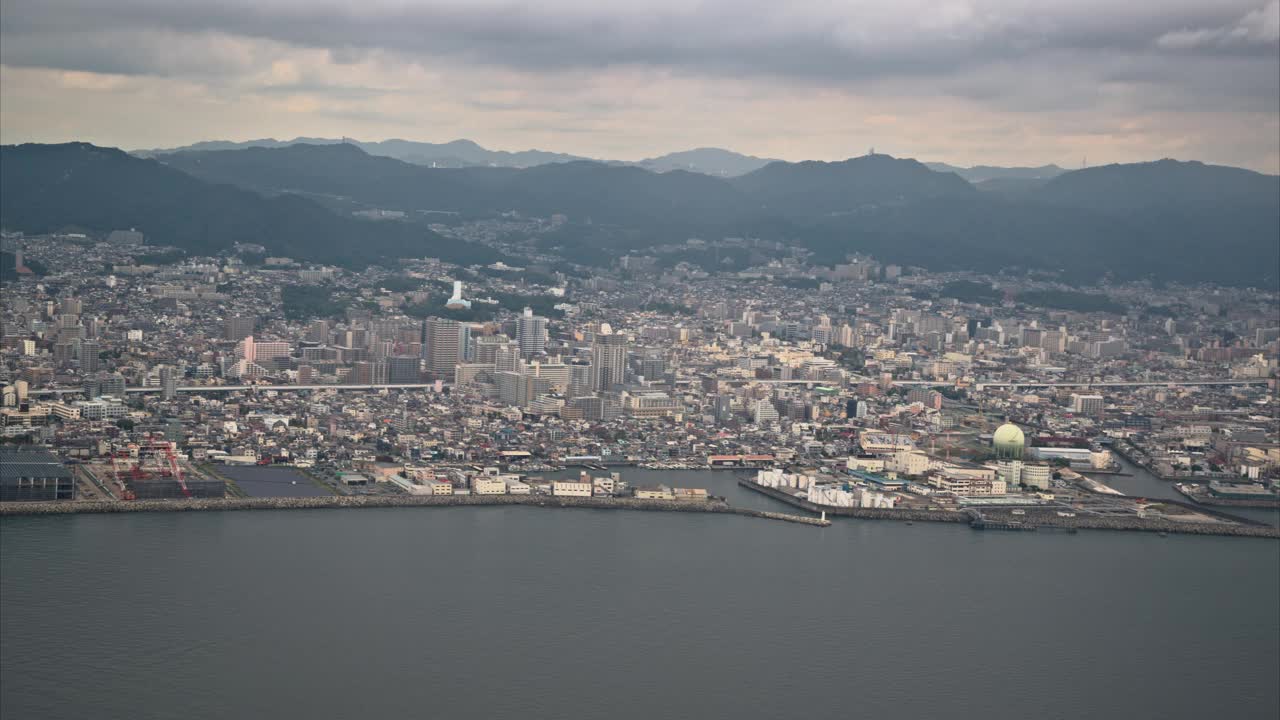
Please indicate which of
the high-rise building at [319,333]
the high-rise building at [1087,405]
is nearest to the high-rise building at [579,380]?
the high-rise building at [319,333]

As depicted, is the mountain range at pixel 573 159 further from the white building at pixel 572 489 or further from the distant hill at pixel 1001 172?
the white building at pixel 572 489

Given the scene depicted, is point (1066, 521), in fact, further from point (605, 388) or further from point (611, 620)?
point (605, 388)

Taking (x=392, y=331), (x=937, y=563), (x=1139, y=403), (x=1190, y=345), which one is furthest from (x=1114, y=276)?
(x=937, y=563)

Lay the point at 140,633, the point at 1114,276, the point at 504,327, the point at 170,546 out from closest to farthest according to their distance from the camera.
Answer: the point at 140,633 < the point at 170,546 < the point at 504,327 < the point at 1114,276

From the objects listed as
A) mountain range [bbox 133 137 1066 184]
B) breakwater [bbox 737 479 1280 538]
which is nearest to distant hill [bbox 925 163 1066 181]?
mountain range [bbox 133 137 1066 184]

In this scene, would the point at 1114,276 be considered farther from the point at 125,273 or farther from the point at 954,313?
the point at 125,273

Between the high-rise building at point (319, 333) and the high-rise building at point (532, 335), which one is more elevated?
the high-rise building at point (532, 335)
